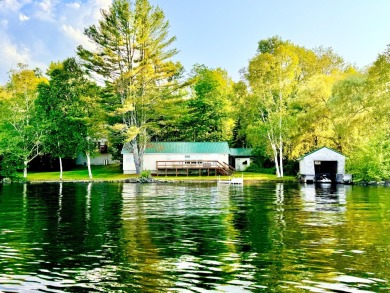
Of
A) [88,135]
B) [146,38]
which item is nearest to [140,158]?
[88,135]

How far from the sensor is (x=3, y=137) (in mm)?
53906

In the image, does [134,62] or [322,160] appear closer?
[322,160]

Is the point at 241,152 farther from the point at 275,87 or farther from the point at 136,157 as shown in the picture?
the point at 136,157

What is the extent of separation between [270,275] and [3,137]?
166 ft

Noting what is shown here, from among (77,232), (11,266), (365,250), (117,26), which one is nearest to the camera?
(11,266)

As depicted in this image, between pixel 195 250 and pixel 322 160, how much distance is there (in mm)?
42735

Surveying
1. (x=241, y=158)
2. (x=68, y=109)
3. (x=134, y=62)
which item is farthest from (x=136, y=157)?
(x=241, y=158)

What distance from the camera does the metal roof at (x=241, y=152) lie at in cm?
7125

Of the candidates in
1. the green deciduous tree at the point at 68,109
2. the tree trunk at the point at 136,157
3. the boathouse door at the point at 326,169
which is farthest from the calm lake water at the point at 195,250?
the tree trunk at the point at 136,157

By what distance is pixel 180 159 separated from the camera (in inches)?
2501

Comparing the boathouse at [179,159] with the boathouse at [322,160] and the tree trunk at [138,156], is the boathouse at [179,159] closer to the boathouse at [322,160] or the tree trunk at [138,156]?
the tree trunk at [138,156]

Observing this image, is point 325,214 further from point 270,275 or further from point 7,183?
point 7,183

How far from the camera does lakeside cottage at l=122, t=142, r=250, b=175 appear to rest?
62.2 meters

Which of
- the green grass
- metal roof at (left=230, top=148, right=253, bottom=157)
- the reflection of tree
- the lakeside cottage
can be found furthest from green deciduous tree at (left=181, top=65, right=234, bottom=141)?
the reflection of tree
